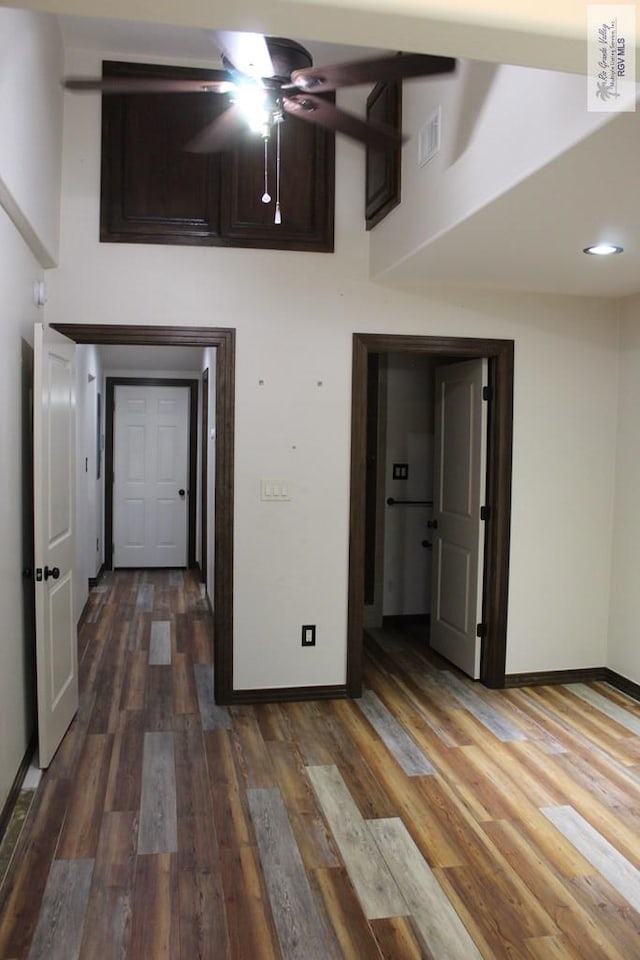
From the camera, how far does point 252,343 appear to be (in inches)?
161

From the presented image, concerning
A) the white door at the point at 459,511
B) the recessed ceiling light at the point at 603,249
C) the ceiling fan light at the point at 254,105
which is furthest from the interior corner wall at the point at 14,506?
the white door at the point at 459,511

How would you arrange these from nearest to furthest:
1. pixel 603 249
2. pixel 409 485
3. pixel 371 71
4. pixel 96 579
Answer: pixel 371 71, pixel 603 249, pixel 409 485, pixel 96 579

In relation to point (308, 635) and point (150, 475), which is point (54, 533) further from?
point (150, 475)

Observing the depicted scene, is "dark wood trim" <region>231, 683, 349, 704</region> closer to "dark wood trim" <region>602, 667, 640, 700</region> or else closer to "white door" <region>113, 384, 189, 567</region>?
"dark wood trim" <region>602, 667, 640, 700</region>

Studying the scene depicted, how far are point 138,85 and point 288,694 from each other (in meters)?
3.09

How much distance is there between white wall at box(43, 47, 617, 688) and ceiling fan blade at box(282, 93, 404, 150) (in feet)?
5.30

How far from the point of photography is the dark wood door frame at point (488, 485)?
4227 mm

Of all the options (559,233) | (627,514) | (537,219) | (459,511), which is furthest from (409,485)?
(537,219)

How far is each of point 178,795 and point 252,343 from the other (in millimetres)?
2278

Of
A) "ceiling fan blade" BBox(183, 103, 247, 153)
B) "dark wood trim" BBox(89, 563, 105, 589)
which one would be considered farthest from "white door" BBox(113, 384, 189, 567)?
"ceiling fan blade" BBox(183, 103, 247, 153)

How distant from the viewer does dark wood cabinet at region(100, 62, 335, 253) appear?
13.0 ft

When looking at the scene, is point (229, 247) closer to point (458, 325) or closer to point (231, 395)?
point (231, 395)

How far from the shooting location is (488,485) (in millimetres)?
4492

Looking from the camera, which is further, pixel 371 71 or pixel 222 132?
pixel 222 132
